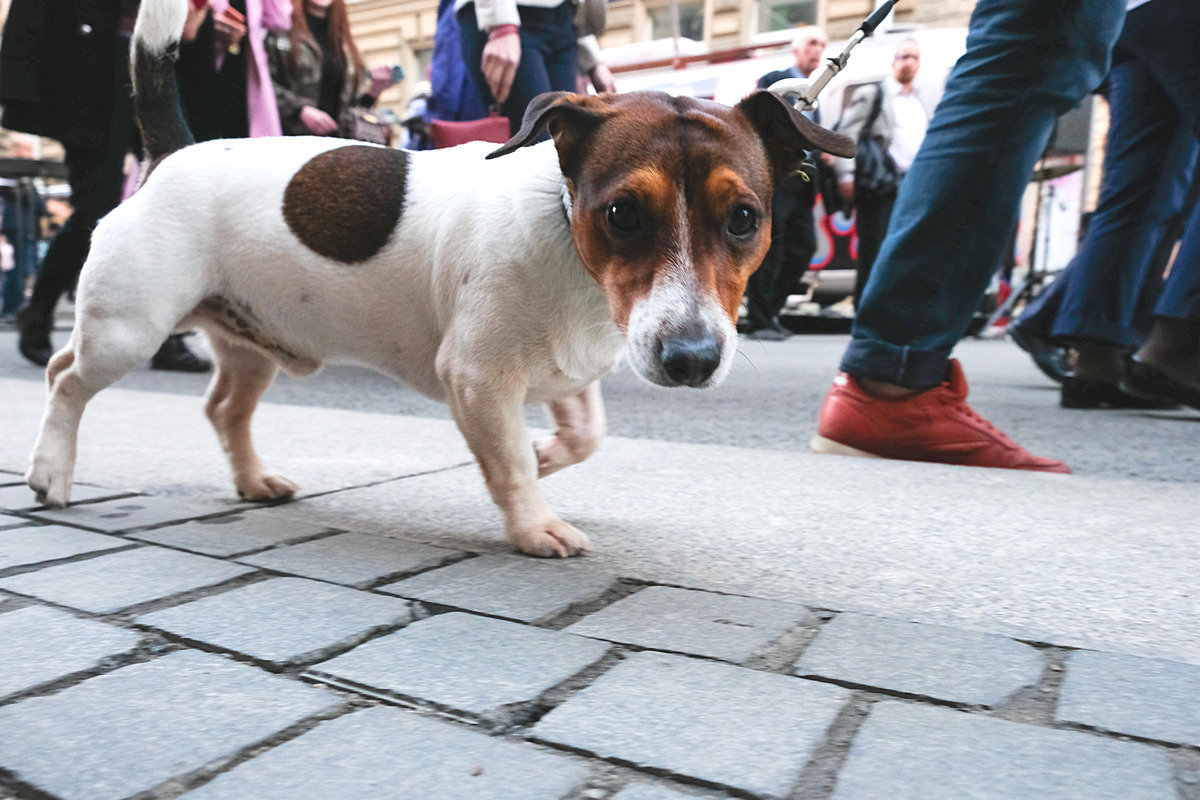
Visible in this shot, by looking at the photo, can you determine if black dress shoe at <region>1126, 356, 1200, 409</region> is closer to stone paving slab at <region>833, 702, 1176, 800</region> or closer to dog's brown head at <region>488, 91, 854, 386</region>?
dog's brown head at <region>488, 91, 854, 386</region>

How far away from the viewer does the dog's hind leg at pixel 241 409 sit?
2504 millimetres

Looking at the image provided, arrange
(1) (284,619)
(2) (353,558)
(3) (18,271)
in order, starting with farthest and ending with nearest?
1. (3) (18,271)
2. (2) (353,558)
3. (1) (284,619)

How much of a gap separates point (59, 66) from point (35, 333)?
1.92 meters

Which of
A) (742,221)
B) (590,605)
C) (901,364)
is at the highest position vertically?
(742,221)

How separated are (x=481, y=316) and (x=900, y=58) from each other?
880 centimetres

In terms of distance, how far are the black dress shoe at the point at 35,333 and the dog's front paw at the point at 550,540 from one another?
204 inches

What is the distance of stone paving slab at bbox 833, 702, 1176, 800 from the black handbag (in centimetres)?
733

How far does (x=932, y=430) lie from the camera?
3.05 metres

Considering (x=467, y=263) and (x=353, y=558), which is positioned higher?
(x=467, y=263)

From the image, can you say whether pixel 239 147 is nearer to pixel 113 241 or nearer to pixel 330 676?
pixel 113 241

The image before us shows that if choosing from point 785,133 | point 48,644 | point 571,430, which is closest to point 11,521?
point 48,644

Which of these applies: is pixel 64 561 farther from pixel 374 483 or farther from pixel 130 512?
pixel 374 483

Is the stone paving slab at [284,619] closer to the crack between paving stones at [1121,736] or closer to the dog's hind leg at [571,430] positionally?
the dog's hind leg at [571,430]

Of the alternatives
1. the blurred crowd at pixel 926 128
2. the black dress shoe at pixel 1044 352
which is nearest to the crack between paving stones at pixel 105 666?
the blurred crowd at pixel 926 128
